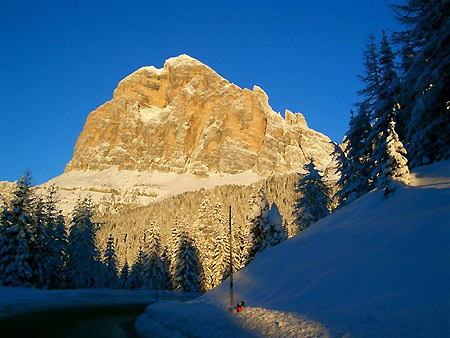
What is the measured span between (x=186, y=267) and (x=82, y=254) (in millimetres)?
15103

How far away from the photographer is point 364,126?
1293 inches

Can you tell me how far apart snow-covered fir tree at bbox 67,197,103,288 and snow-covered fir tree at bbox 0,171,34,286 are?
45.4 feet

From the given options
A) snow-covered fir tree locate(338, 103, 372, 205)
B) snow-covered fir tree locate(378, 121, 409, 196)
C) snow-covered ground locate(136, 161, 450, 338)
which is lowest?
snow-covered ground locate(136, 161, 450, 338)

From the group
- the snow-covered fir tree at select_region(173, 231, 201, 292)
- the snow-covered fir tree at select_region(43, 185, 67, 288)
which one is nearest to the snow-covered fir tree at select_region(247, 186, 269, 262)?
the snow-covered fir tree at select_region(173, 231, 201, 292)

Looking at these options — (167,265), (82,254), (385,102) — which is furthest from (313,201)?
(167,265)

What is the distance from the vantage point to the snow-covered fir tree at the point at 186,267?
53.1 meters

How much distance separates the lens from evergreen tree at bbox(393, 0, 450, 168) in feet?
62.2

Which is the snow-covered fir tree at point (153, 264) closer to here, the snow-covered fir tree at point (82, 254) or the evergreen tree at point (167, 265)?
the evergreen tree at point (167, 265)

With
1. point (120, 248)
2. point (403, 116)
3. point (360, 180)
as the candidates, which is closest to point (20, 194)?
point (360, 180)

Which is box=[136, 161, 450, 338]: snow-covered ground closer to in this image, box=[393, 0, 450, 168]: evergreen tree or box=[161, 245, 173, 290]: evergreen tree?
box=[393, 0, 450, 168]: evergreen tree

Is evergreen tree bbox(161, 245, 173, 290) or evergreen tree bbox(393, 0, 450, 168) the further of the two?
evergreen tree bbox(161, 245, 173, 290)

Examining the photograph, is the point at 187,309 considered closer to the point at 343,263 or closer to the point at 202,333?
the point at 202,333

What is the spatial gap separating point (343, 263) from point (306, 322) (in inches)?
191

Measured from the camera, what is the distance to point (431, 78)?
19094mm
